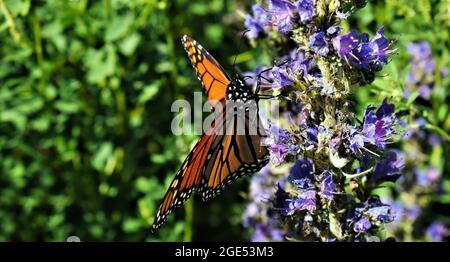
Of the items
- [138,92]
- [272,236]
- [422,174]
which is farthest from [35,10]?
[422,174]

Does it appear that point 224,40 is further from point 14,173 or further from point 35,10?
point 14,173

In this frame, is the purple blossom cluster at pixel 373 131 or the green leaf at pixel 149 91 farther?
the green leaf at pixel 149 91

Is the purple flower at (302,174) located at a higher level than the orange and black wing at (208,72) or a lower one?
lower

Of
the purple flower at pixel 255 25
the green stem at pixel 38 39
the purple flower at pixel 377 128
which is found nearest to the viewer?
the purple flower at pixel 377 128

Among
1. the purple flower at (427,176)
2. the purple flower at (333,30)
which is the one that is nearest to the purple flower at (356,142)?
the purple flower at (333,30)

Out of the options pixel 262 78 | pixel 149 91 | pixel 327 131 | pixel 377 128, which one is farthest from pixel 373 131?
pixel 149 91

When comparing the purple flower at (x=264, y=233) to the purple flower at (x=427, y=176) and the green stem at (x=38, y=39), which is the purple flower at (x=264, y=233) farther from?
the green stem at (x=38, y=39)
